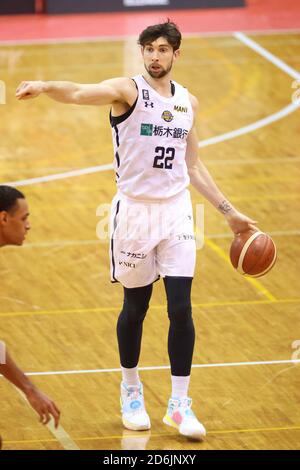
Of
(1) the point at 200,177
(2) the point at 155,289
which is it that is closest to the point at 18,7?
(2) the point at 155,289

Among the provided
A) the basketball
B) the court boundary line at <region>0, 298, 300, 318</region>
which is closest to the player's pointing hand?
the basketball

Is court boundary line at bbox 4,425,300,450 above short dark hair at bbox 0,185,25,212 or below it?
below

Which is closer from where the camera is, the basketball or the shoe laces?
the shoe laces

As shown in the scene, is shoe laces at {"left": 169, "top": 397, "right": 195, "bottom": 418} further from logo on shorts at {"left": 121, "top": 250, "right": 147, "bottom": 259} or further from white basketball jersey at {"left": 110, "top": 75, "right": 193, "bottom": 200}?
white basketball jersey at {"left": 110, "top": 75, "right": 193, "bottom": 200}

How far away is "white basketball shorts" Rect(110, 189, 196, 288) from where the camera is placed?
6.95 meters

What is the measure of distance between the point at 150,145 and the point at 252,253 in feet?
3.61

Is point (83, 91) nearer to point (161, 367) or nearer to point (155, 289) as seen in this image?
point (161, 367)

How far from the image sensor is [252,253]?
24.4ft

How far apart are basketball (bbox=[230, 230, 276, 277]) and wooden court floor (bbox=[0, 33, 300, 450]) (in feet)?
2.78

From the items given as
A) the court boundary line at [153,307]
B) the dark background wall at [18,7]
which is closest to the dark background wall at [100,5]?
the dark background wall at [18,7]

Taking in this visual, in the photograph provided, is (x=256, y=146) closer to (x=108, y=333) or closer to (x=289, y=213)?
(x=289, y=213)

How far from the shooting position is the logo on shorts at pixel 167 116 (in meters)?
6.94

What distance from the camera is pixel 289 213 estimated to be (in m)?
11.1
